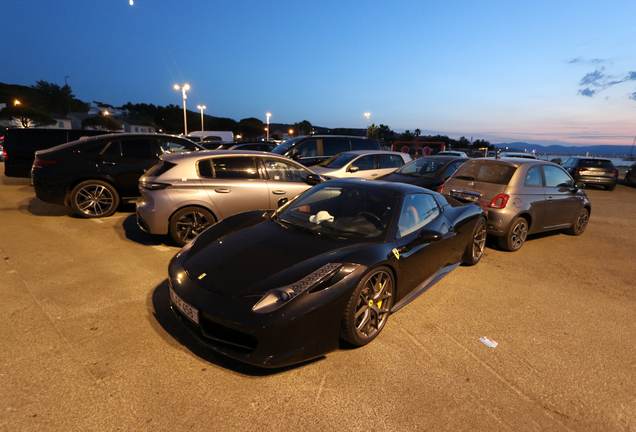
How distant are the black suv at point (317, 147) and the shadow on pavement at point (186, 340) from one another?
778cm

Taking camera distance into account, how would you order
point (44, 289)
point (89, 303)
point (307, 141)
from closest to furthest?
point (89, 303)
point (44, 289)
point (307, 141)

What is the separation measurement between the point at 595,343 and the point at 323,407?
2.73m

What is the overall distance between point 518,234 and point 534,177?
1101 millimetres

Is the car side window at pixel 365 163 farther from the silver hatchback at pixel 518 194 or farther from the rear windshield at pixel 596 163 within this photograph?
the rear windshield at pixel 596 163

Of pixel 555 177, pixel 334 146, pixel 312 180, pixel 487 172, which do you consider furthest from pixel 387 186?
pixel 334 146

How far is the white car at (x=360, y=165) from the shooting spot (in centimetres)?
906

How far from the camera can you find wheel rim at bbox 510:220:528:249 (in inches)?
229

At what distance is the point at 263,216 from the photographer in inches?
161

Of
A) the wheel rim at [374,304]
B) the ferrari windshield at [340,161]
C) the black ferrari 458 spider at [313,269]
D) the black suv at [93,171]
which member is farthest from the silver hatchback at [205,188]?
the ferrari windshield at [340,161]

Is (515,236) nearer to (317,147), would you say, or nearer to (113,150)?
(317,147)

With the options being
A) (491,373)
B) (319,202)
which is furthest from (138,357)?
(491,373)

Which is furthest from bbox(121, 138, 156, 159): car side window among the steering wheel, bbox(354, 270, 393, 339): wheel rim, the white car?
bbox(354, 270, 393, 339): wheel rim

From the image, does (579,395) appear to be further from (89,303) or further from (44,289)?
(44,289)

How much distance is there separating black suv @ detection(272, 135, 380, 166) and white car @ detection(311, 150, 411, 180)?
1.43m
